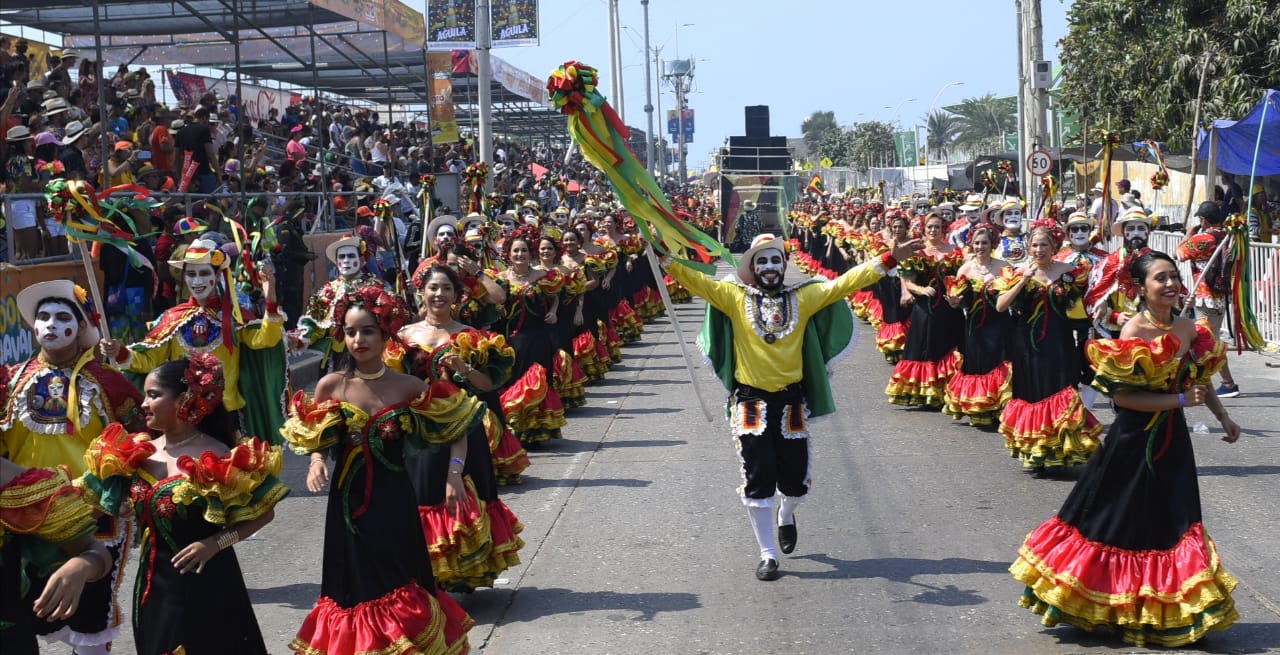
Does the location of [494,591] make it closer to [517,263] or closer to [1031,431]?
[1031,431]

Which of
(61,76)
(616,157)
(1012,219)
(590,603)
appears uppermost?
(61,76)

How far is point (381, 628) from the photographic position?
5699 millimetres

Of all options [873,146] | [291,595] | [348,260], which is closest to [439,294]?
[291,595]

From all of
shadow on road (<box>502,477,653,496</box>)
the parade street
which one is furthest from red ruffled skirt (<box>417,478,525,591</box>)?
shadow on road (<box>502,477,653,496</box>)

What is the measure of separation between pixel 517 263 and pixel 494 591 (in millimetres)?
5673

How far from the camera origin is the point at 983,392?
41.7 ft

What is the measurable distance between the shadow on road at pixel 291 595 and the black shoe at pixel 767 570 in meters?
2.31

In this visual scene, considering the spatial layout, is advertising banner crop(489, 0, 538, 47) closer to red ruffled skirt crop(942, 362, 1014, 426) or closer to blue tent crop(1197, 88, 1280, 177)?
blue tent crop(1197, 88, 1280, 177)

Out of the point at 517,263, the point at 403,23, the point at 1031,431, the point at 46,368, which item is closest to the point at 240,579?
the point at 46,368

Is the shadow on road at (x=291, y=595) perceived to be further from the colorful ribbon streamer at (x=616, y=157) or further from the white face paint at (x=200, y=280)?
A: the colorful ribbon streamer at (x=616, y=157)

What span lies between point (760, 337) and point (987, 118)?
282 ft

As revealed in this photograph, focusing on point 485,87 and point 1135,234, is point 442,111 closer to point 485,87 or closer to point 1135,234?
point 485,87

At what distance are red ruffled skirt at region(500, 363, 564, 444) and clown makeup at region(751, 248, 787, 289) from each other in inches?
170

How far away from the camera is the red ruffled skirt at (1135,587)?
20.4 ft
